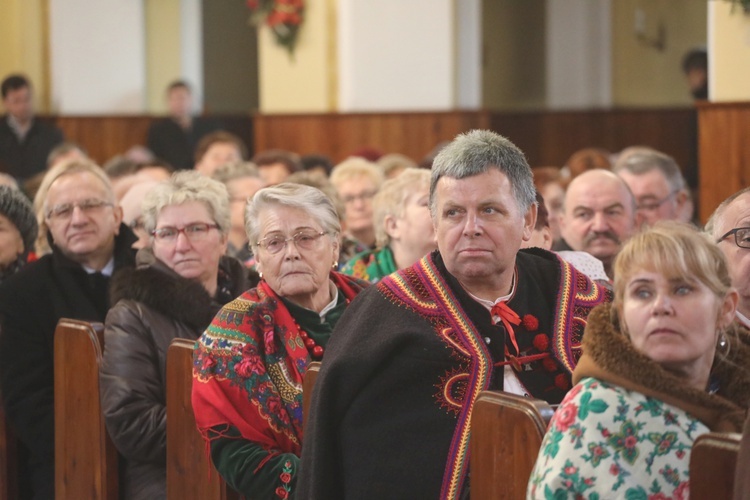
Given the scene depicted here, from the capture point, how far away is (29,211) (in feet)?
14.0

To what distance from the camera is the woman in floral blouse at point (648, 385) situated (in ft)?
6.85

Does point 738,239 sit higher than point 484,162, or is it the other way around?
point 484,162

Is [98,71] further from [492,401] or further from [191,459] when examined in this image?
[492,401]

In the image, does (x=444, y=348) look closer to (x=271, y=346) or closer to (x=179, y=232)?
(x=271, y=346)

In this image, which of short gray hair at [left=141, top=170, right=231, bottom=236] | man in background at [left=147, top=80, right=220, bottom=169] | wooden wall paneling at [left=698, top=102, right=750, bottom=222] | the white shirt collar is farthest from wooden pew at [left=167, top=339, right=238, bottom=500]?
man in background at [left=147, top=80, right=220, bottom=169]

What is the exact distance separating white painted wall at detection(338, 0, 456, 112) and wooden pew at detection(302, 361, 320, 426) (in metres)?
7.27

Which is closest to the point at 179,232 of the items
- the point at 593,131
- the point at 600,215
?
the point at 600,215

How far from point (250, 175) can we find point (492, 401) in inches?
134

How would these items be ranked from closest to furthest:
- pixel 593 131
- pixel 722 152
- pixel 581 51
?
pixel 722 152 → pixel 593 131 → pixel 581 51

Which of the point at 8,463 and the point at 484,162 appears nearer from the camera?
the point at 484,162

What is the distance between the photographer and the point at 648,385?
212 cm

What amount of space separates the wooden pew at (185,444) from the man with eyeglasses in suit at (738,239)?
4.47 ft

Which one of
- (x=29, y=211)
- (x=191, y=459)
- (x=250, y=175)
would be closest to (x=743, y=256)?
(x=191, y=459)

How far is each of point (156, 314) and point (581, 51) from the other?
29.5 feet
